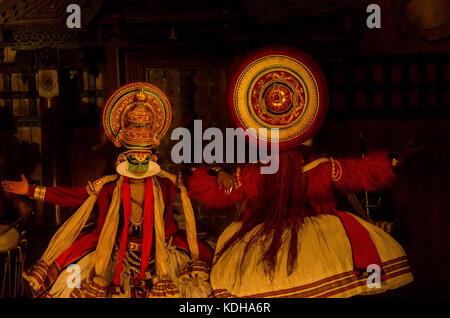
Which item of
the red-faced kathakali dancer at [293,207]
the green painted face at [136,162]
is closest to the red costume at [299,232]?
the red-faced kathakali dancer at [293,207]

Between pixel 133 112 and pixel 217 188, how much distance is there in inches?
27.8

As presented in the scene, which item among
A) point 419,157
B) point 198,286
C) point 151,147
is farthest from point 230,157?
point 419,157

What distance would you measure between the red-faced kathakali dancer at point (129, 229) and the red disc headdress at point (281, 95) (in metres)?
0.52

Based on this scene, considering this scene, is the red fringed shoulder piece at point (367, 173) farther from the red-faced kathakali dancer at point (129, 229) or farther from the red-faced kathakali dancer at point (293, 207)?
the red-faced kathakali dancer at point (129, 229)

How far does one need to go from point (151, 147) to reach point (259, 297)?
3.78 feet

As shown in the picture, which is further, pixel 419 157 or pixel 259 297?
→ pixel 419 157

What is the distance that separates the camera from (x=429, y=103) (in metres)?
5.26

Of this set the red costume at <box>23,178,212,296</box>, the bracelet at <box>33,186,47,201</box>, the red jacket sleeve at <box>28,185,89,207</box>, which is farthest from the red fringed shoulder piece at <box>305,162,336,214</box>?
the bracelet at <box>33,186,47,201</box>

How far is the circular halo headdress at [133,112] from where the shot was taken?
493 centimetres

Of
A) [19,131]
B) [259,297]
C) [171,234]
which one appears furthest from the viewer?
[19,131]

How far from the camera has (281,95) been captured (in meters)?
4.92

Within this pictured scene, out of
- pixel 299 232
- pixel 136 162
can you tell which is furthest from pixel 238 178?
pixel 136 162

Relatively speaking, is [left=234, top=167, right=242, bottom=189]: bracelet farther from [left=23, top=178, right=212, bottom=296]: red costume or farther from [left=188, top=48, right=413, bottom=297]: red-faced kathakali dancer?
[left=23, top=178, right=212, bottom=296]: red costume
